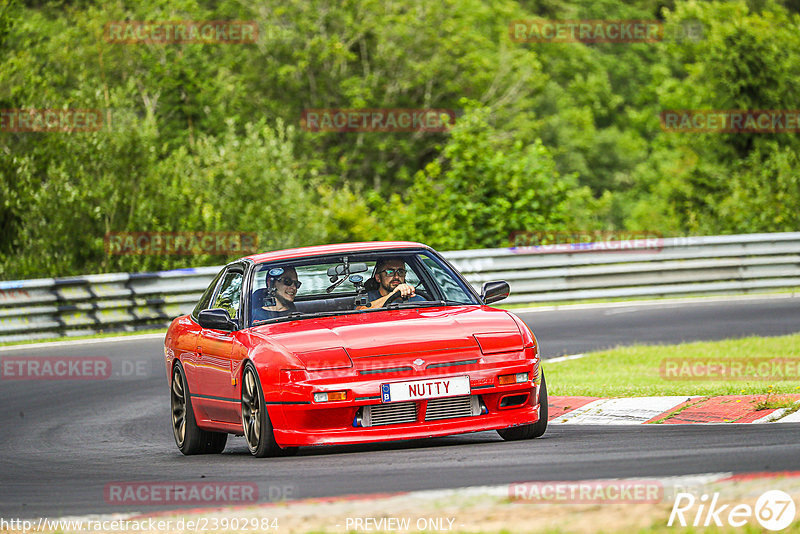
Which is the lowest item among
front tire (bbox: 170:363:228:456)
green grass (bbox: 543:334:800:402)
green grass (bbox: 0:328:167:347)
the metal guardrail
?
green grass (bbox: 0:328:167:347)

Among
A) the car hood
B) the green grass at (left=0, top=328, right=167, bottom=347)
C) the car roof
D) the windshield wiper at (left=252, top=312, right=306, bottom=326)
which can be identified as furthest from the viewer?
the green grass at (left=0, top=328, right=167, bottom=347)

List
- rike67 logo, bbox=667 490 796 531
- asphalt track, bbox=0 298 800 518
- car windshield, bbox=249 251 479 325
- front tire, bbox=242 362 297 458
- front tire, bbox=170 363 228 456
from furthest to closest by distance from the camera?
1. front tire, bbox=170 363 228 456
2. car windshield, bbox=249 251 479 325
3. front tire, bbox=242 362 297 458
4. asphalt track, bbox=0 298 800 518
5. rike67 logo, bbox=667 490 796 531

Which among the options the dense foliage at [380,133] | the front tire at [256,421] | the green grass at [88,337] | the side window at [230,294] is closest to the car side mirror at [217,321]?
the side window at [230,294]

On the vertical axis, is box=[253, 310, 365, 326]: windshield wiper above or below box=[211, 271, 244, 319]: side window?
above

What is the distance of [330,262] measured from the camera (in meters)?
9.21

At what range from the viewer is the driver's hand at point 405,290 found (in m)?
9.07

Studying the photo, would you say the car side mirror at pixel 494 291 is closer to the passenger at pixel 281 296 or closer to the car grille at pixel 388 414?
the passenger at pixel 281 296

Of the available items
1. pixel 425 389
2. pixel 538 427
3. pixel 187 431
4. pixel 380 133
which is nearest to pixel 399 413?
pixel 425 389

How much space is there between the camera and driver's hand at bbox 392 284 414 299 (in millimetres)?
9066

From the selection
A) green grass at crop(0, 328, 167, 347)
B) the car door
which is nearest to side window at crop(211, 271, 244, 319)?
the car door

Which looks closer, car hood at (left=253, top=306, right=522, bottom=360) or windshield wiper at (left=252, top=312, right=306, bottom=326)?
car hood at (left=253, top=306, right=522, bottom=360)

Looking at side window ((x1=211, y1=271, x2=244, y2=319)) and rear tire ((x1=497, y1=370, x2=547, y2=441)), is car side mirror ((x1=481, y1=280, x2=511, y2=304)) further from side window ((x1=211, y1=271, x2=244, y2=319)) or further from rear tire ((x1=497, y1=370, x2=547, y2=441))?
side window ((x1=211, y1=271, x2=244, y2=319))

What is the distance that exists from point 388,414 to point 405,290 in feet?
5.40

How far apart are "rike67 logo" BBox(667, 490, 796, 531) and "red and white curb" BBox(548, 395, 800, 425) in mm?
3316
